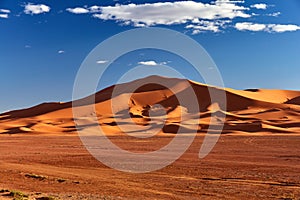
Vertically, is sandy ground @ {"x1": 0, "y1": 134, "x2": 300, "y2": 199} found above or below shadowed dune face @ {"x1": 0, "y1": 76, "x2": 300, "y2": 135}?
below

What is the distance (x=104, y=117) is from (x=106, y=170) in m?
53.1

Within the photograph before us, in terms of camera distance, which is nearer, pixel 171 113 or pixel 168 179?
pixel 168 179

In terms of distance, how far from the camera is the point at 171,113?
7244cm

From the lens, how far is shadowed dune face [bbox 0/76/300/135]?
2298 inches

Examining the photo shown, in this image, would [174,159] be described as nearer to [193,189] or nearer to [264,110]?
[193,189]

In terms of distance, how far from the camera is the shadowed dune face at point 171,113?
5838 cm

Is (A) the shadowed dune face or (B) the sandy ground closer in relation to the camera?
(B) the sandy ground

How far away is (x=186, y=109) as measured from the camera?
76.6 meters

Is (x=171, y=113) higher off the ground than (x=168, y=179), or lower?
higher

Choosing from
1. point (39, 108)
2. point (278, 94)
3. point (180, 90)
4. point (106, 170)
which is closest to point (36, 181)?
point (106, 170)

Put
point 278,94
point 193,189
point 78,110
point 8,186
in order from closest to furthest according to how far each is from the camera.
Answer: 1. point 193,189
2. point 8,186
3. point 78,110
4. point 278,94

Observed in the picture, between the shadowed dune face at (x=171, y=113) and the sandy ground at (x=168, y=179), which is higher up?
the shadowed dune face at (x=171, y=113)

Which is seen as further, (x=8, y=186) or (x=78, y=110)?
(x=78, y=110)

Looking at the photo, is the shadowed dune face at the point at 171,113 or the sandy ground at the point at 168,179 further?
the shadowed dune face at the point at 171,113
